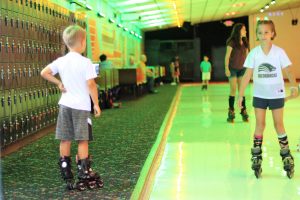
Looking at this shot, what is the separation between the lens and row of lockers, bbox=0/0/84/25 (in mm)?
5489

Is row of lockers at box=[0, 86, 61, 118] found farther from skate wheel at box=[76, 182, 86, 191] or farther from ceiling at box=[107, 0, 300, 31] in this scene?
ceiling at box=[107, 0, 300, 31]

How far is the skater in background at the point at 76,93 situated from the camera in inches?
141

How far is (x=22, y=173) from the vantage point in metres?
4.32

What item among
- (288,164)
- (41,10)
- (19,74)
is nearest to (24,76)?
(19,74)

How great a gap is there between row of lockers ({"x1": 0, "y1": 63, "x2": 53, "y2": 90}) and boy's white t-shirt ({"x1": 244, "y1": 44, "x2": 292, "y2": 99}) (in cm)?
267

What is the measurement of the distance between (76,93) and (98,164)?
1247 mm

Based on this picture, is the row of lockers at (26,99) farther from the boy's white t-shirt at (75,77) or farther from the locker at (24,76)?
the boy's white t-shirt at (75,77)

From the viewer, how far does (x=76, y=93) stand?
3.60 m

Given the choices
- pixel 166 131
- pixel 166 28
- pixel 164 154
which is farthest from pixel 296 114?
pixel 166 28

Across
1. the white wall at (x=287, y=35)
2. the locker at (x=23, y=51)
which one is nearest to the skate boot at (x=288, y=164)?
the locker at (x=23, y=51)

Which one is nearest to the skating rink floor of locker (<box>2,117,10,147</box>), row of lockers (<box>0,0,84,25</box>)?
locker (<box>2,117,10,147</box>)

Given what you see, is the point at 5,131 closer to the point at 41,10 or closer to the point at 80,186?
the point at 80,186

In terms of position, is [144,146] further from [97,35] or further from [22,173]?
[97,35]

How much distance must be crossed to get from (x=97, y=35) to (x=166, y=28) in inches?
682
